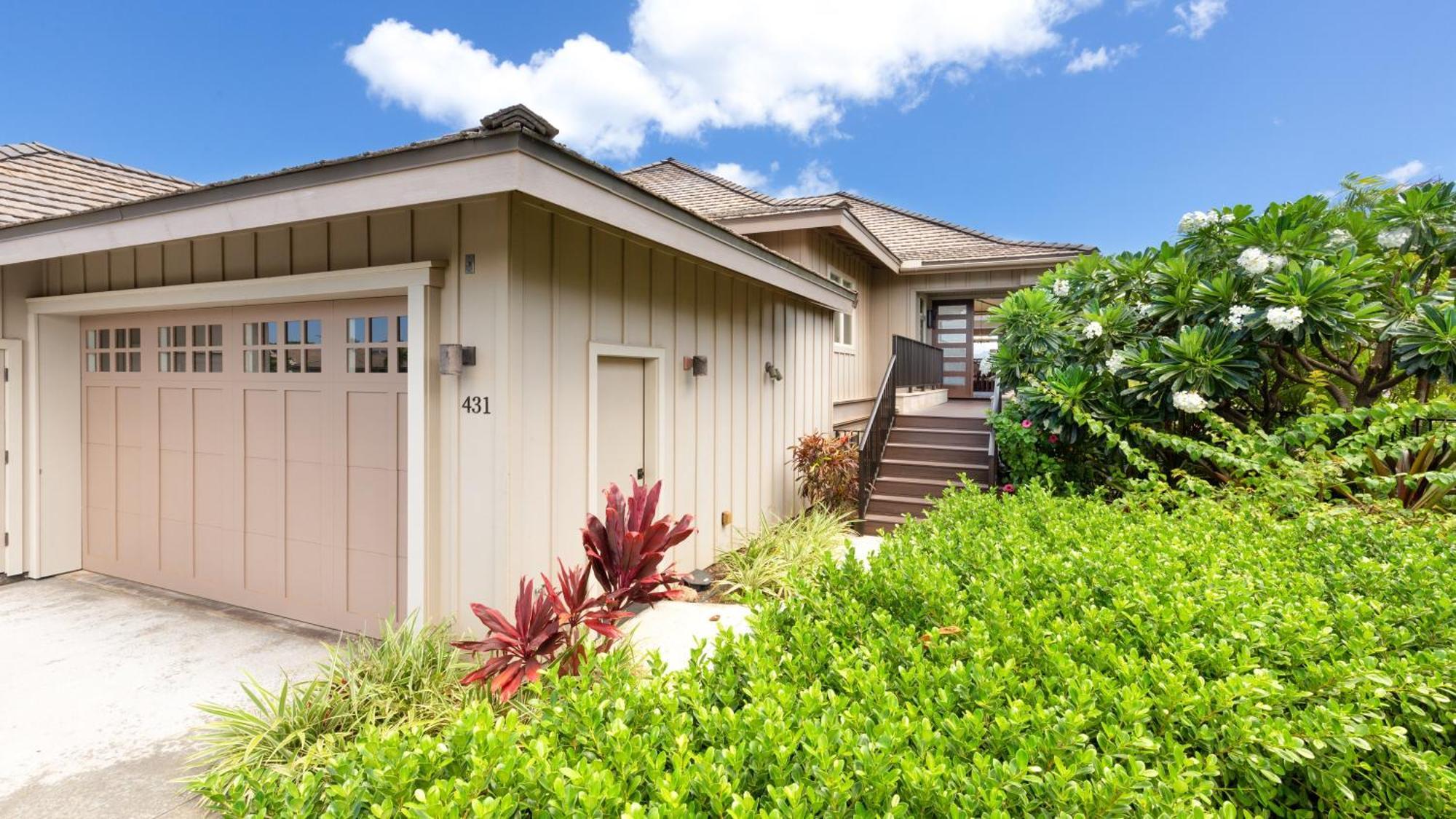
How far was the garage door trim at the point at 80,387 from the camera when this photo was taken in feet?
13.2

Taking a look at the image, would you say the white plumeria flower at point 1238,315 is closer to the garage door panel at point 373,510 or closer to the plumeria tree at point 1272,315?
the plumeria tree at point 1272,315

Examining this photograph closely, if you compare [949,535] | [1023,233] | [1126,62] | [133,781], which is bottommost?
[133,781]

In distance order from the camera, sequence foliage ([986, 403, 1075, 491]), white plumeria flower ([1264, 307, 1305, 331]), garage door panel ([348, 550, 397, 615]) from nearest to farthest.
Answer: garage door panel ([348, 550, 397, 615]) → white plumeria flower ([1264, 307, 1305, 331]) → foliage ([986, 403, 1075, 491])

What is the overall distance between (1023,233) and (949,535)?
40.1ft

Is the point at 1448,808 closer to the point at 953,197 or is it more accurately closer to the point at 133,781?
the point at 133,781

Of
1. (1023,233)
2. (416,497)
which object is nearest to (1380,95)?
(1023,233)

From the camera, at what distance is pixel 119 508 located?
19.7 feet

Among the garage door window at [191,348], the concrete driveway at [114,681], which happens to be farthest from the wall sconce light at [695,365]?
the garage door window at [191,348]

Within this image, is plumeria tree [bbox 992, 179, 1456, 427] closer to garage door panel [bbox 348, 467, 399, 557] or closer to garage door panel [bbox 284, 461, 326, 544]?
garage door panel [bbox 348, 467, 399, 557]

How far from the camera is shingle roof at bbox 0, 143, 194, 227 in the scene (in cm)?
577

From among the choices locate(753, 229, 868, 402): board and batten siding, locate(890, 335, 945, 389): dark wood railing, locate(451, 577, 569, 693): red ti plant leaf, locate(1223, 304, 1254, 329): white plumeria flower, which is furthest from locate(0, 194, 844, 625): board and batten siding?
locate(1223, 304, 1254, 329): white plumeria flower

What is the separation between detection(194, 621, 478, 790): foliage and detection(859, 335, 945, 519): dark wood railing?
533 centimetres

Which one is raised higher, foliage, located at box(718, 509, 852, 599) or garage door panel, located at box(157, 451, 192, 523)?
garage door panel, located at box(157, 451, 192, 523)

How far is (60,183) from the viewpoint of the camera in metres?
6.67
